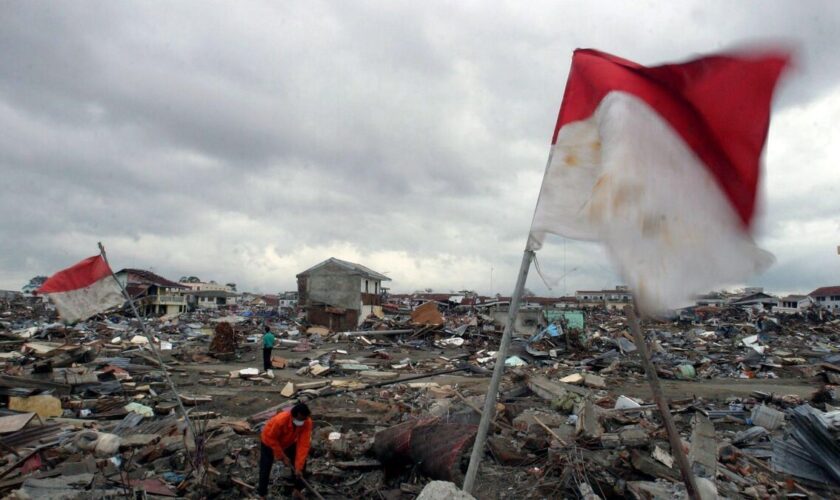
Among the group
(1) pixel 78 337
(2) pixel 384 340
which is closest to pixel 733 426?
(2) pixel 384 340

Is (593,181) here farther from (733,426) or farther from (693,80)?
(733,426)

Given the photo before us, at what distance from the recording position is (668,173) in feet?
8.17

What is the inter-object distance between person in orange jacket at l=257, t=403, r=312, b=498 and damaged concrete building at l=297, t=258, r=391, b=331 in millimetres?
25366

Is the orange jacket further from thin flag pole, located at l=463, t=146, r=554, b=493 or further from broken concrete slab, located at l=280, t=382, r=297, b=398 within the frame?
broken concrete slab, located at l=280, t=382, r=297, b=398

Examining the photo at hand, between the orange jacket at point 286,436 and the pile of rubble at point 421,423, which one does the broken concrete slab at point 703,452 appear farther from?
the orange jacket at point 286,436

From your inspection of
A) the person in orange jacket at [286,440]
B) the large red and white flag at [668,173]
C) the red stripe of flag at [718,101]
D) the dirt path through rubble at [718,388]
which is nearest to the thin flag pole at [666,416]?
the large red and white flag at [668,173]

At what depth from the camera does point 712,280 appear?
2365 millimetres

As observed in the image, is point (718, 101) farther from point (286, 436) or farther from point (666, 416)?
point (286, 436)

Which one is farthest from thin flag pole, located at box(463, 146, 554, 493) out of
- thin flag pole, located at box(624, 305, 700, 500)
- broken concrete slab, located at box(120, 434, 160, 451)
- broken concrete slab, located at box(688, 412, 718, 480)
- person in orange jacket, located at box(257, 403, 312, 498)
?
broken concrete slab, located at box(120, 434, 160, 451)

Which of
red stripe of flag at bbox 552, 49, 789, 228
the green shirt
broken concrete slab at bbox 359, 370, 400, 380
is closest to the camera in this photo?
red stripe of flag at bbox 552, 49, 789, 228

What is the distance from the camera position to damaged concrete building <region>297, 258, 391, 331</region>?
3130cm

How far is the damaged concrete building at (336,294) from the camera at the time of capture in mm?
31297

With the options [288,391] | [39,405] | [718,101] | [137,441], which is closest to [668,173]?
[718,101]

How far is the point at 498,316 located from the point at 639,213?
25752 mm
